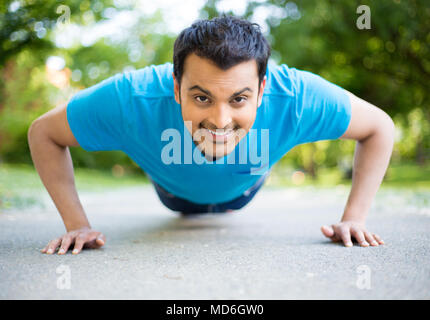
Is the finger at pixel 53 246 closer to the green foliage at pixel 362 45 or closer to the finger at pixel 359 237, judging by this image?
the finger at pixel 359 237

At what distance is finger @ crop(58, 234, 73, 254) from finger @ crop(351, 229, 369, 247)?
1.51 metres

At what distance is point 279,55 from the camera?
8.41 metres

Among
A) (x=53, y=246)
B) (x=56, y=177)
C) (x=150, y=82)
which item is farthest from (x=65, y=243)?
(x=150, y=82)

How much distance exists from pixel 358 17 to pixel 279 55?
68.2 inches

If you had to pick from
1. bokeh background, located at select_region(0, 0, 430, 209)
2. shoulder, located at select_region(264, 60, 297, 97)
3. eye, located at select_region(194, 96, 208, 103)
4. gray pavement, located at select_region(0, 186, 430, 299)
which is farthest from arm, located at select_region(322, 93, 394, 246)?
bokeh background, located at select_region(0, 0, 430, 209)

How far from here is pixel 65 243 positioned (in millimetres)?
1979

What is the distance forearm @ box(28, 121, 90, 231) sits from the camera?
2.16m

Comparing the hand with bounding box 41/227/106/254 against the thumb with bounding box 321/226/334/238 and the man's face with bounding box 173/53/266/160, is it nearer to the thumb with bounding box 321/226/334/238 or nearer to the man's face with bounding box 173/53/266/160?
the man's face with bounding box 173/53/266/160

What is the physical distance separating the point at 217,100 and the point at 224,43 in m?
0.27

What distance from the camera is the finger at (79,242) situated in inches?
76.3

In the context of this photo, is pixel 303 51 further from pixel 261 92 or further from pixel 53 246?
pixel 53 246

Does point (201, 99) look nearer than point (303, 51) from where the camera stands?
Yes

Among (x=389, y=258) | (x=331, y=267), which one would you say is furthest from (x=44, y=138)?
(x=389, y=258)

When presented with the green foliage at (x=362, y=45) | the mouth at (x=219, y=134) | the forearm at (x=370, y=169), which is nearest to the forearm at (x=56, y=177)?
the mouth at (x=219, y=134)
